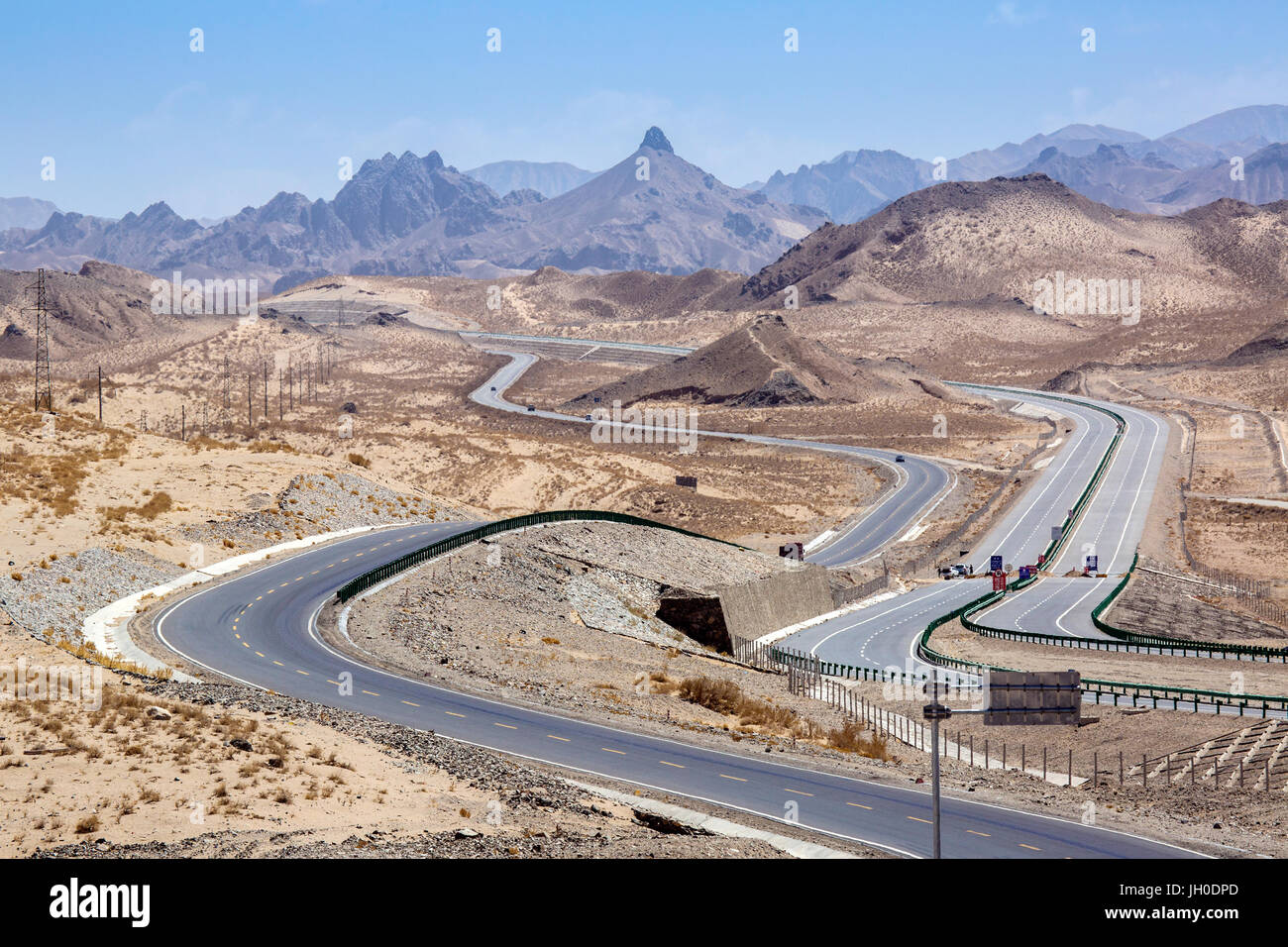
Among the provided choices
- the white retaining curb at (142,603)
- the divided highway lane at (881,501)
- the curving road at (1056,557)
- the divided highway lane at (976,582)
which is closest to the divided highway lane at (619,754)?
the white retaining curb at (142,603)

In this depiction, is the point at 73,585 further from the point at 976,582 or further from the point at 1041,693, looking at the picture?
the point at 976,582

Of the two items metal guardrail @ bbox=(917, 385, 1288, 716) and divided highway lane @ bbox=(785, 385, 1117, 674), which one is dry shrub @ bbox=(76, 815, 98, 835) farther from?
divided highway lane @ bbox=(785, 385, 1117, 674)

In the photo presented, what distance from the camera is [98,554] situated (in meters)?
54.5

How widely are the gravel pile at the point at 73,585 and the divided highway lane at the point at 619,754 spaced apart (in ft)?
9.92

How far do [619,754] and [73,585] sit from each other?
27.5m

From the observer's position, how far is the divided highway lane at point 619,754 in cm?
2848

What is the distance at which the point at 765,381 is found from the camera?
600ft

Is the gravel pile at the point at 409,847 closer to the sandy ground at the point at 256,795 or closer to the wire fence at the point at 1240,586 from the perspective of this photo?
the sandy ground at the point at 256,795

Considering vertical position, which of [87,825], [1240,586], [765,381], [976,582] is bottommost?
[976,582]

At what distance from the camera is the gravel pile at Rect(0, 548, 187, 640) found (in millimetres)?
43906

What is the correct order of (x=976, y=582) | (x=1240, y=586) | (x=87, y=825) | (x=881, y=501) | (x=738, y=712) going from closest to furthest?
(x=87, y=825)
(x=738, y=712)
(x=1240, y=586)
(x=976, y=582)
(x=881, y=501)

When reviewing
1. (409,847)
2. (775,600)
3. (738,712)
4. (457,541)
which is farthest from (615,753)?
(775,600)

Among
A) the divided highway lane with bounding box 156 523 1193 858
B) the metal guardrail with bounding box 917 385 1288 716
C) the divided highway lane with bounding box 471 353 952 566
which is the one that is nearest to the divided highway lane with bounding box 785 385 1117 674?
the metal guardrail with bounding box 917 385 1288 716

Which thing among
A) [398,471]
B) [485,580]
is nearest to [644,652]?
[485,580]
